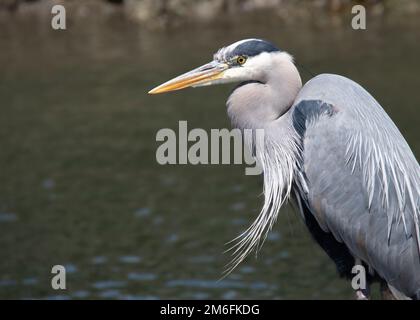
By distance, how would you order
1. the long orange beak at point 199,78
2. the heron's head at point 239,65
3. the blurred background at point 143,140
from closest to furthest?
the heron's head at point 239,65
the long orange beak at point 199,78
the blurred background at point 143,140

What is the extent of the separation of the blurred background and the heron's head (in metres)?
3.23

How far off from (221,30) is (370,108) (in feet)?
38.9

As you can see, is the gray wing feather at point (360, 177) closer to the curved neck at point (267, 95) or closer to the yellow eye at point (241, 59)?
the curved neck at point (267, 95)

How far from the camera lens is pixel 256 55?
20.8 ft

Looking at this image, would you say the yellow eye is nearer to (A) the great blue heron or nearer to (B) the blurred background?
(A) the great blue heron

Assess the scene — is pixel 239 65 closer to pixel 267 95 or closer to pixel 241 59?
pixel 241 59

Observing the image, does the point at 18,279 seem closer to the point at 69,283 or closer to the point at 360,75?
the point at 69,283

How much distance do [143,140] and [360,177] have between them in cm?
705

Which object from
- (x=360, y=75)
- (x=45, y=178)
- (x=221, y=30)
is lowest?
(x=45, y=178)

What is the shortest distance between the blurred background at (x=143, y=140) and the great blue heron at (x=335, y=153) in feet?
9.26

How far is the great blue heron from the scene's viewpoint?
6.32m

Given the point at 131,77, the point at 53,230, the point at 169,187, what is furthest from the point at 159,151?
the point at 131,77

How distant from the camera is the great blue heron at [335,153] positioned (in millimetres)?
6324

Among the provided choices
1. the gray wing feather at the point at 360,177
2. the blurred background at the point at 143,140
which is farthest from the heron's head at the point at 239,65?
the blurred background at the point at 143,140
